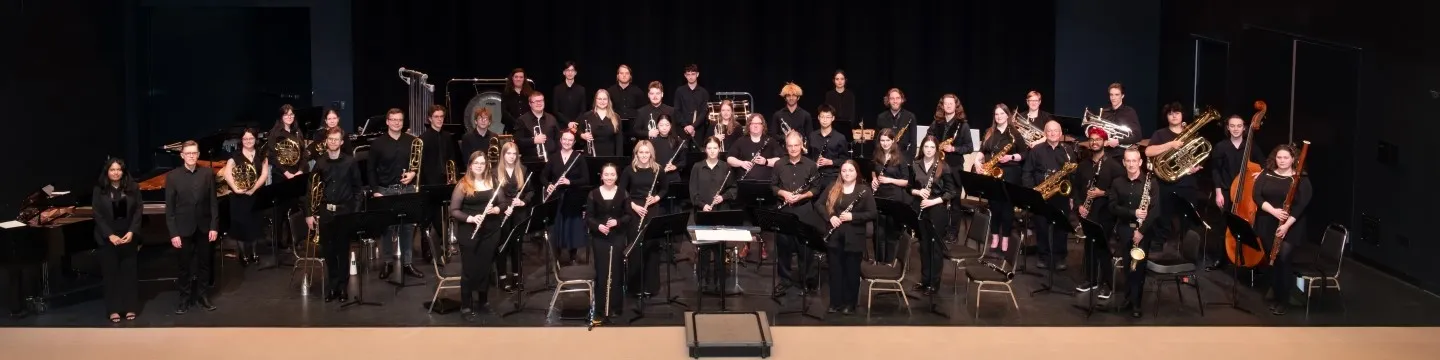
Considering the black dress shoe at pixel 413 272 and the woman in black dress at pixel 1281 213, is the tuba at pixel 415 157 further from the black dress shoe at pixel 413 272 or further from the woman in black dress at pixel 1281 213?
the woman in black dress at pixel 1281 213

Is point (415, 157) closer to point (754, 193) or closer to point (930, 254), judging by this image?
point (754, 193)

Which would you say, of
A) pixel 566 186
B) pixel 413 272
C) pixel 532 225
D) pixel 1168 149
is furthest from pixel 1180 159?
pixel 413 272

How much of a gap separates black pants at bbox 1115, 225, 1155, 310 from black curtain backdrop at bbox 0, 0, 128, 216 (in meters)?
8.67

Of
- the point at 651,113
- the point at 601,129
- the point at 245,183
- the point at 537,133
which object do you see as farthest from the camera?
the point at 651,113

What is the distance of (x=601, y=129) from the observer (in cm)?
1273

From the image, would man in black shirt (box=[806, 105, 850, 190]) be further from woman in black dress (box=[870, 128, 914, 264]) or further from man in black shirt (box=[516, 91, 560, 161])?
man in black shirt (box=[516, 91, 560, 161])

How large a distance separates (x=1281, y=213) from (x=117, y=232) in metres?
8.10

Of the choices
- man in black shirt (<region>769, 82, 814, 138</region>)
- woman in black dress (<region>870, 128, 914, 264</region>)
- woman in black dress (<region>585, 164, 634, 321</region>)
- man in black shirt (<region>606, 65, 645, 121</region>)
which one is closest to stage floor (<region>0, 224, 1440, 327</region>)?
woman in black dress (<region>585, 164, 634, 321</region>)

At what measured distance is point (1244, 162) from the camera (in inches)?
439

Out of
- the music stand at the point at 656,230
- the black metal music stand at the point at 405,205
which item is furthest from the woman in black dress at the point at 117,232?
the music stand at the point at 656,230

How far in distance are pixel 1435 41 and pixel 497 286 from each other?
7.37m

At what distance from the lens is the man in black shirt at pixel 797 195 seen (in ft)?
36.1

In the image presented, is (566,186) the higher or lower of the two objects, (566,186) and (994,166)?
the lower

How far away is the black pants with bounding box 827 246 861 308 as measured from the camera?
10469 mm
